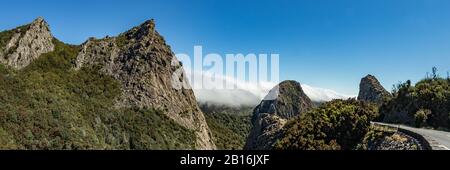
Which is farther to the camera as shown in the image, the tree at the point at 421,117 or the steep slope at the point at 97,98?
the steep slope at the point at 97,98

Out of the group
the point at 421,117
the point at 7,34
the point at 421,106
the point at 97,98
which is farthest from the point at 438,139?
the point at 7,34

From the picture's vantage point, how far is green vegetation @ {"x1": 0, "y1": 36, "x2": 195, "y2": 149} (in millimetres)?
95562

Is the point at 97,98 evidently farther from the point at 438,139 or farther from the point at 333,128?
the point at 438,139

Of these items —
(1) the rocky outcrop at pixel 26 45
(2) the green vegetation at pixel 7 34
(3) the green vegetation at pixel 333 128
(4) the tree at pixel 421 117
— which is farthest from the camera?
(2) the green vegetation at pixel 7 34

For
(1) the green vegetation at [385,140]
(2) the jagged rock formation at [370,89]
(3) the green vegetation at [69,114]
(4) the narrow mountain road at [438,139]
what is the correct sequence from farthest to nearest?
1. (2) the jagged rock formation at [370,89]
2. (3) the green vegetation at [69,114]
3. (1) the green vegetation at [385,140]
4. (4) the narrow mountain road at [438,139]

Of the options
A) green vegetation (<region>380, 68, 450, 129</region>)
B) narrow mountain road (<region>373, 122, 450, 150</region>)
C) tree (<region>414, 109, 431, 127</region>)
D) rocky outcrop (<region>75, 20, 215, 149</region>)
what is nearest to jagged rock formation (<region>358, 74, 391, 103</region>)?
rocky outcrop (<region>75, 20, 215, 149</region>)

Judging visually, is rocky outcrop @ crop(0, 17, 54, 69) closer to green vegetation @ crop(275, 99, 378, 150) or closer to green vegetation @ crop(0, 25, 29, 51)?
green vegetation @ crop(0, 25, 29, 51)

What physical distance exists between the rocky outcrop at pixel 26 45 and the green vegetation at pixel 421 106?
339 ft

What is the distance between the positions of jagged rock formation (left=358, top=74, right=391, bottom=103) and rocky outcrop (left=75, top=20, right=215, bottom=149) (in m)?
65.3

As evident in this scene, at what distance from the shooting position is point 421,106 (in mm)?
63500

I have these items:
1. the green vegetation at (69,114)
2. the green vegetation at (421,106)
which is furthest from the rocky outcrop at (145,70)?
the green vegetation at (421,106)

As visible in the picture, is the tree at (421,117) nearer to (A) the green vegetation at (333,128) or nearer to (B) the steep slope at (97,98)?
(A) the green vegetation at (333,128)

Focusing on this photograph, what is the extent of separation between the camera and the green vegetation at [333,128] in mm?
60938
